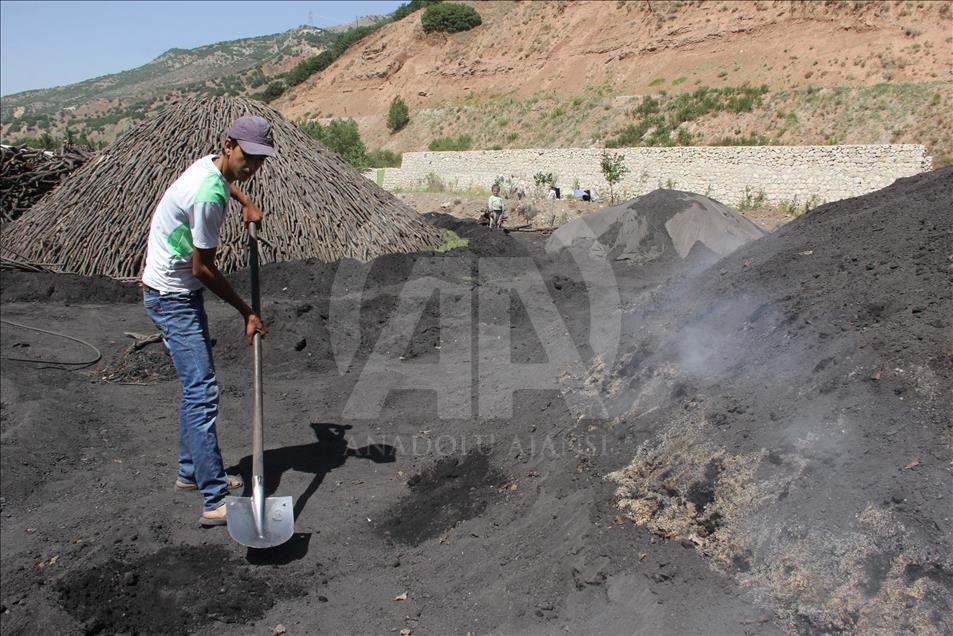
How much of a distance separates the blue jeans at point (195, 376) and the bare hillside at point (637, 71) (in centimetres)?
2126

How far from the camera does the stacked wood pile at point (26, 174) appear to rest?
12.2m

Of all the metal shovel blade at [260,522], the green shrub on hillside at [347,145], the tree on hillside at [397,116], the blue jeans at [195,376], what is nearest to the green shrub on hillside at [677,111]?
the green shrub on hillside at [347,145]

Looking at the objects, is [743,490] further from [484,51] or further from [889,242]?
[484,51]

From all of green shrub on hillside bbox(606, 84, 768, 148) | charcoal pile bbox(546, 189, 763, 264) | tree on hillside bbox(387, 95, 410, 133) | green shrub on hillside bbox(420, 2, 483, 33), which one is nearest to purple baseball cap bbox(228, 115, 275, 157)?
charcoal pile bbox(546, 189, 763, 264)

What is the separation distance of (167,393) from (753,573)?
15.2 feet

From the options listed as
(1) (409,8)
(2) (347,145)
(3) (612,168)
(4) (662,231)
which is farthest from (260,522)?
(1) (409,8)

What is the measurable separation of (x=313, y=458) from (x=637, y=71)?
32393 mm

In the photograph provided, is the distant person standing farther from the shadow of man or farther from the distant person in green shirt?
the distant person in green shirt

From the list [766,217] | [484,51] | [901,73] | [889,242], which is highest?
[484,51]

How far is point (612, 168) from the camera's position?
20.8 m

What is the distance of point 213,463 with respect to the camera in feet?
11.9

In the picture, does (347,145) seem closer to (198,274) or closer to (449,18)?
(449,18)

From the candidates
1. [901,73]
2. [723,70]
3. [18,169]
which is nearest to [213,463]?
[18,169]

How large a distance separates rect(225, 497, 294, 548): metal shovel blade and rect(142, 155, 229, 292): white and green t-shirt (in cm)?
114
